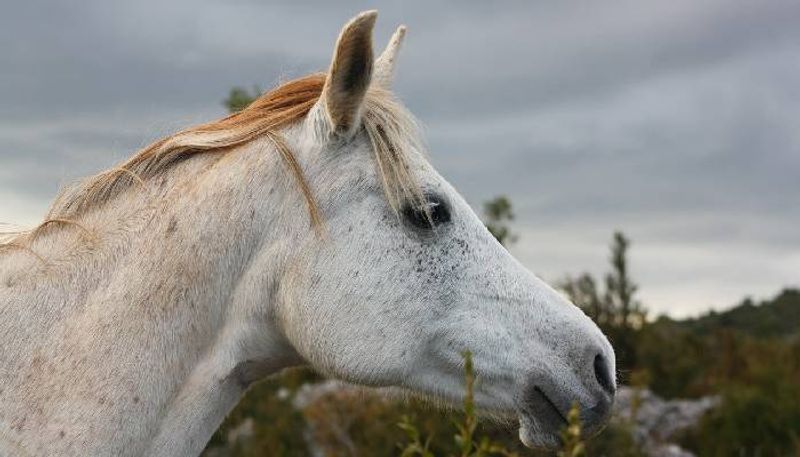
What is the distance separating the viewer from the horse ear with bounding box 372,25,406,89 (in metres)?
3.61

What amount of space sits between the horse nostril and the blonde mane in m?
0.78

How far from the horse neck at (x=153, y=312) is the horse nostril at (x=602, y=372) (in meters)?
1.01

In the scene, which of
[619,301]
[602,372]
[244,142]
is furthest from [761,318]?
→ [244,142]

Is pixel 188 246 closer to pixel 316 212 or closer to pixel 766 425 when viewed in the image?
pixel 316 212

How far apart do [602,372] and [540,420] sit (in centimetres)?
26

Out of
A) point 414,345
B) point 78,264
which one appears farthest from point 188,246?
point 414,345

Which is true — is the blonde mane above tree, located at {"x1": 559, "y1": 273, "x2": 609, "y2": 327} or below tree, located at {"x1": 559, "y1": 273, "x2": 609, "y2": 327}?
above

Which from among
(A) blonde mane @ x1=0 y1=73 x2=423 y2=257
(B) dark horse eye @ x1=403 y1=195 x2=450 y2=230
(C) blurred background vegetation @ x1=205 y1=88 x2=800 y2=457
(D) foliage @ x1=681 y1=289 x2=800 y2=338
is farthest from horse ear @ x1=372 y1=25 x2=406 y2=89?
(D) foliage @ x1=681 y1=289 x2=800 y2=338

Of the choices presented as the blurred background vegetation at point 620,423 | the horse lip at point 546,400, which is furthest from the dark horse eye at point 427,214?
the blurred background vegetation at point 620,423

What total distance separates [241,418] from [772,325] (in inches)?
918

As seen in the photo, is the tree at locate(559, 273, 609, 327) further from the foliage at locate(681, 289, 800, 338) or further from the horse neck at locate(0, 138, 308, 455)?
the foliage at locate(681, 289, 800, 338)

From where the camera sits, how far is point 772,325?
31.4 metres

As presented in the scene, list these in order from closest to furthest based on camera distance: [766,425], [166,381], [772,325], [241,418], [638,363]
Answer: [166,381] → [766,425] → [241,418] → [638,363] → [772,325]

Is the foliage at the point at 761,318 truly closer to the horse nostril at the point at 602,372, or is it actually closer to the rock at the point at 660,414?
the rock at the point at 660,414
